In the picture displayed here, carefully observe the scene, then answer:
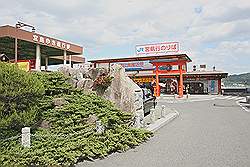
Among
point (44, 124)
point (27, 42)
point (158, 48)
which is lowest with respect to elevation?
point (44, 124)

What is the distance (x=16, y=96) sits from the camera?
6.76 meters

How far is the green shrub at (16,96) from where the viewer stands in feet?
21.2

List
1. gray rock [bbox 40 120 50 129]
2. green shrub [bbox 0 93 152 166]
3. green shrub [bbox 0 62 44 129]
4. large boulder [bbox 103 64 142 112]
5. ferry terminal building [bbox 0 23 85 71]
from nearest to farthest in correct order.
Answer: green shrub [bbox 0 93 152 166] < green shrub [bbox 0 62 44 129] < gray rock [bbox 40 120 50 129] < large boulder [bbox 103 64 142 112] < ferry terminal building [bbox 0 23 85 71]

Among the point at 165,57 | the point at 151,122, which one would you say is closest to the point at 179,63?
the point at 165,57

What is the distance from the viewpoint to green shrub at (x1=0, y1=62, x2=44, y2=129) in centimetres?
648

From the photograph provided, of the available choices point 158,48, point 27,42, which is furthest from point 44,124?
point 158,48

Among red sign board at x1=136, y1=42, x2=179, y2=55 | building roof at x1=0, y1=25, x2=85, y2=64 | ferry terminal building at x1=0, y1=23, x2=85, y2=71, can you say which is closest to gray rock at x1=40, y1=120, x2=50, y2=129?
ferry terminal building at x1=0, y1=23, x2=85, y2=71

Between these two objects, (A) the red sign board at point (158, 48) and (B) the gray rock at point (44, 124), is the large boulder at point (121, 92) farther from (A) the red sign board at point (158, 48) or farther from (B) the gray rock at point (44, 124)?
(A) the red sign board at point (158, 48)

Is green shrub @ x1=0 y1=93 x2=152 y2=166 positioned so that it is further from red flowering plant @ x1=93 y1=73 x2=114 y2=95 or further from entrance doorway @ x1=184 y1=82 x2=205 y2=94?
entrance doorway @ x1=184 y1=82 x2=205 y2=94

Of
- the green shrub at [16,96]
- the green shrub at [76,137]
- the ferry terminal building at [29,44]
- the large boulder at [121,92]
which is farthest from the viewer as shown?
the ferry terminal building at [29,44]

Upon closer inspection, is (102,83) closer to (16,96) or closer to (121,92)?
(121,92)

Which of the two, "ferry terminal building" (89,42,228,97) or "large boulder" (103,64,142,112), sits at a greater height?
"ferry terminal building" (89,42,228,97)

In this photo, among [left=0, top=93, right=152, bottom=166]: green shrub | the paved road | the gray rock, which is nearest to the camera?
[left=0, top=93, right=152, bottom=166]: green shrub

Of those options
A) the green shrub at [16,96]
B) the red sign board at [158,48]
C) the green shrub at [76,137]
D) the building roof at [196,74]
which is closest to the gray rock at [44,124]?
the green shrub at [76,137]
